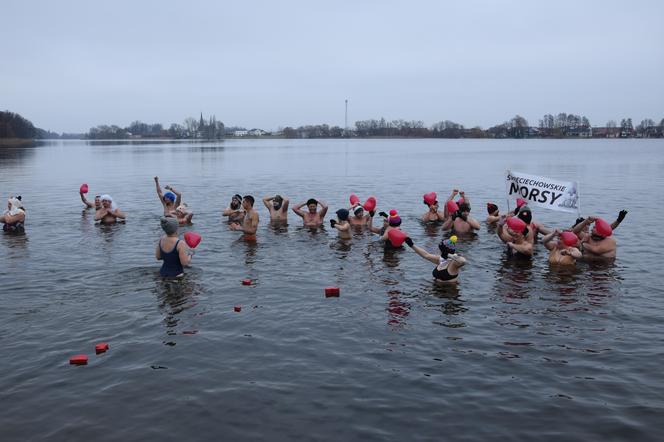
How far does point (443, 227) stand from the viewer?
763 inches

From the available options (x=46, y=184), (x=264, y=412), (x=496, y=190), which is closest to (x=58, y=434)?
(x=264, y=412)

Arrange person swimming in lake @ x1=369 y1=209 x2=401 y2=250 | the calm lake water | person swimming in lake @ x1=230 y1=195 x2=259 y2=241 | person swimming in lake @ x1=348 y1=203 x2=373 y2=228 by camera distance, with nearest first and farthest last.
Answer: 1. the calm lake water
2. person swimming in lake @ x1=369 y1=209 x2=401 y2=250
3. person swimming in lake @ x1=230 y1=195 x2=259 y2=241
4. person swimming in lake @ x1=348 y1=203 x2=373 y2=228

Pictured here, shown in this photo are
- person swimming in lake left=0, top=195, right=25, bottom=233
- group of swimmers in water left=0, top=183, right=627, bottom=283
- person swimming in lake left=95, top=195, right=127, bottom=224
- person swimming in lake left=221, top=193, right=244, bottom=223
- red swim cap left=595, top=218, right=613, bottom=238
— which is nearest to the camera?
group of swimmers in water left=0, top=183, right=627, bottom=283

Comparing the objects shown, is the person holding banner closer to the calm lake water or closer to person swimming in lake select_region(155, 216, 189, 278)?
the calm lake water

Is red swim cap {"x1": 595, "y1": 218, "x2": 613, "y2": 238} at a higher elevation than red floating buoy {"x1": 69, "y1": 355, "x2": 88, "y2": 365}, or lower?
higher

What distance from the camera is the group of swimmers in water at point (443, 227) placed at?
12.7 meters

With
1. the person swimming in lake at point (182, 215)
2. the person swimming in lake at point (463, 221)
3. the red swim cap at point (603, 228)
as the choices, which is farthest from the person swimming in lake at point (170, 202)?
the red swim cap at point (603, 228)

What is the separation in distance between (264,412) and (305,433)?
2.45 feet

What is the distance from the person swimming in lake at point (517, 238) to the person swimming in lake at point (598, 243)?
1286 millimetres

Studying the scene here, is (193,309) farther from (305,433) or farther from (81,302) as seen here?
(305,433)

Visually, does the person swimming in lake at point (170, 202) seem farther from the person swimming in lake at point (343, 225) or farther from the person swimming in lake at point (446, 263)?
the person swimming in lake at point (446, 263)

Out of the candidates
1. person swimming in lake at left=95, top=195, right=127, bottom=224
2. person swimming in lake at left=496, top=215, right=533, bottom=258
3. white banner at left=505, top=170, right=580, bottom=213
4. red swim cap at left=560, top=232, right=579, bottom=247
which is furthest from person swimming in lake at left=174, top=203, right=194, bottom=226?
red swim cap at left=560, top=232, right=579, bottom=247

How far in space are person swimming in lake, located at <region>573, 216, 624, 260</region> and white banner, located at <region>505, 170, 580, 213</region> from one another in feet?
4.24

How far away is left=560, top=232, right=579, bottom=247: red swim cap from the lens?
13.9 metres
